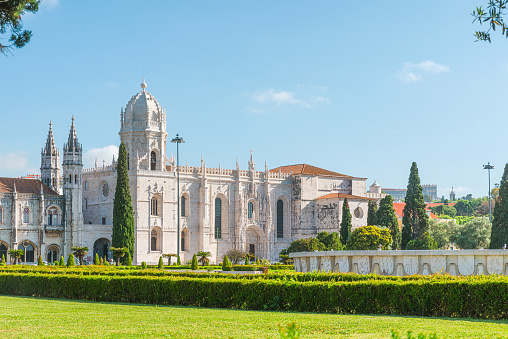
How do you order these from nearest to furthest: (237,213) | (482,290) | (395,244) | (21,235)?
(482,290) < (21,235) < (395,244) < (237,213)

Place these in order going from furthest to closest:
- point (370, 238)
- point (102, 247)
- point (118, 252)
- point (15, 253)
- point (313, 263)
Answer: point (102, 247) → point (370, 238) → point (15, 253) → point (118, 252) → point (313, 263)

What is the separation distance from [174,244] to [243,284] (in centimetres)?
5418

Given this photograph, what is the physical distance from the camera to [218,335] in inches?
540

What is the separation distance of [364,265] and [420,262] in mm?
2132

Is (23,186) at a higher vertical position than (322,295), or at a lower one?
higher

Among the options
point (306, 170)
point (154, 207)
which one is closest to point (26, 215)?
point (154, 207)

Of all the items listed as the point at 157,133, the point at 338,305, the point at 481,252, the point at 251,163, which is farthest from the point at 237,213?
the point at 338,305

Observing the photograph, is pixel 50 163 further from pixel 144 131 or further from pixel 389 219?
pixel 389 219

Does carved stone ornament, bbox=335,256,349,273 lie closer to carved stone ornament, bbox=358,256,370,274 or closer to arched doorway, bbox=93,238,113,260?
carved stone ornament, bbox=358,256,370,274

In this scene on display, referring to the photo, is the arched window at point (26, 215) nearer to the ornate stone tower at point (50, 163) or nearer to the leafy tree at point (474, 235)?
the ornate stone tower at point (50, 163)

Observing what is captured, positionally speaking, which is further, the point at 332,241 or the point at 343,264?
the point at 332,241

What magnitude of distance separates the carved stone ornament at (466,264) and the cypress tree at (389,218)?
49.6 m

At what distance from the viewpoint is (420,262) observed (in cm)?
2484

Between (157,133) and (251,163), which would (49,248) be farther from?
(251,163)
